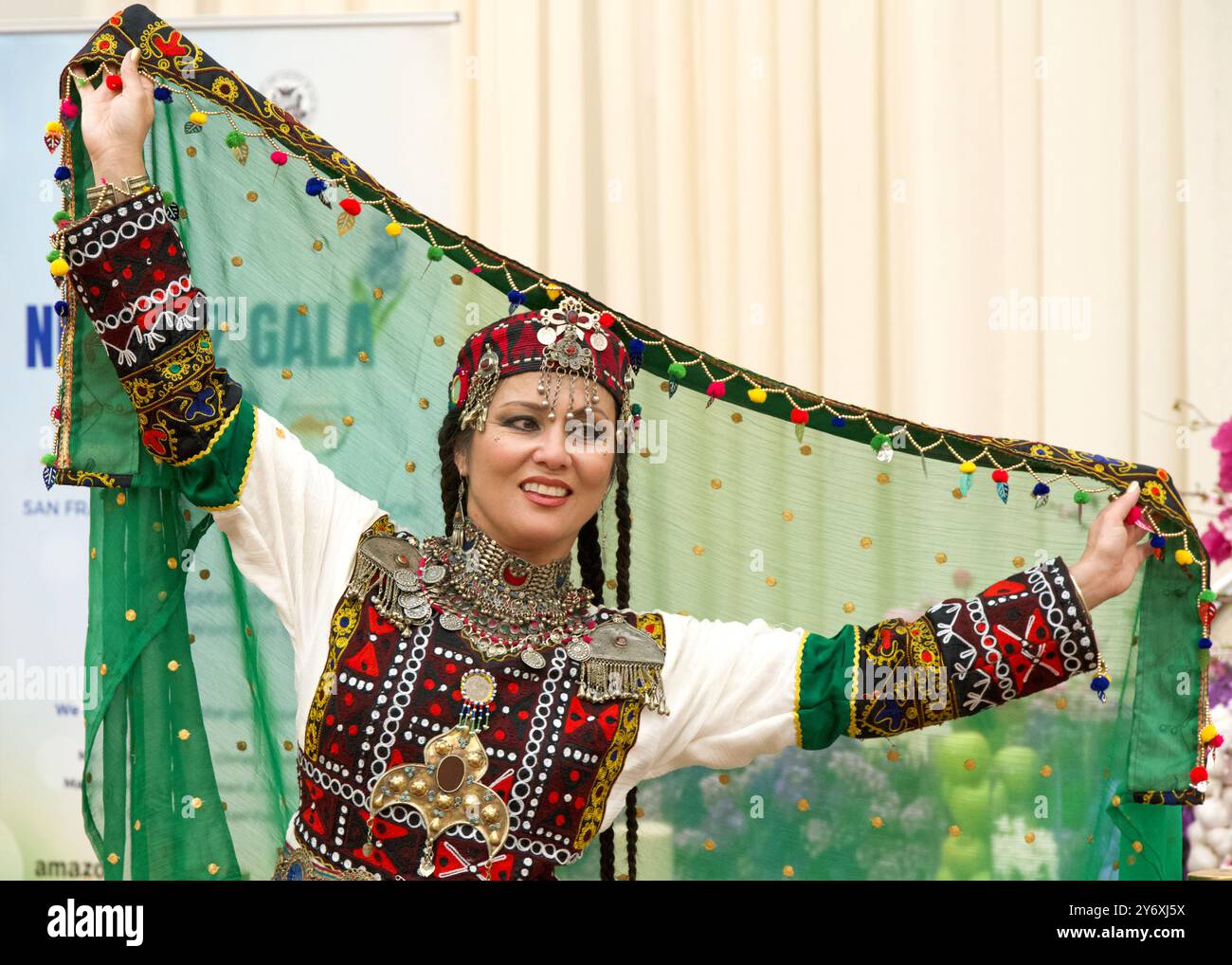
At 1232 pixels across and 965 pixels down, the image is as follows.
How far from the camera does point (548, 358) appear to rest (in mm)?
1897

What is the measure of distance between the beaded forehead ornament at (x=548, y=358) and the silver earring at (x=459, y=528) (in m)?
0.10

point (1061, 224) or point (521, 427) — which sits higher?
point (1061, 224)

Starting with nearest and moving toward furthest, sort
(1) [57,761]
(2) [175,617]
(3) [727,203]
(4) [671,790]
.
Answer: (2) [175,617]
(4) [671,790]
(1) [57,761]
(3) [727,203]

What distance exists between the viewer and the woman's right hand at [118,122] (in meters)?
1.86

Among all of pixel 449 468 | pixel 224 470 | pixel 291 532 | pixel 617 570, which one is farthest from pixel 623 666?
pixel 224 470

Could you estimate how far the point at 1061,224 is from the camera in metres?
3.30

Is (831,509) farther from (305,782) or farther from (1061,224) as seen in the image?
(1061,224)

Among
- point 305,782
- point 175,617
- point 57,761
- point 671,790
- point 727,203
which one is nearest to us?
point 305,782

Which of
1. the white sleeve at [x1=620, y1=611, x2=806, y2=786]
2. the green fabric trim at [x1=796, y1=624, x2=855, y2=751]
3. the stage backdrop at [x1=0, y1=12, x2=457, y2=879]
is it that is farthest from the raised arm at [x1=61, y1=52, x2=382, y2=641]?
the stage backdrop at [x1=0, y1=12, x2=457, y2=879]

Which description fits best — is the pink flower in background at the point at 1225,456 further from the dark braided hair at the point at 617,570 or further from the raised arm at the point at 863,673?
the dark braided hair at the point at 617,570

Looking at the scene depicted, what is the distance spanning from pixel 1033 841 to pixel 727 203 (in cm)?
171

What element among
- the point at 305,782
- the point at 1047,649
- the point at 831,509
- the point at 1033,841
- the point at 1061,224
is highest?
the point at 1061,224

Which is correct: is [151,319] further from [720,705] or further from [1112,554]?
[1112,554]

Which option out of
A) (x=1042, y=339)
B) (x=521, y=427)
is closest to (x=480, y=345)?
(x=521, y=427)
